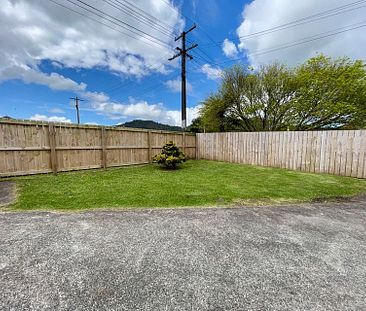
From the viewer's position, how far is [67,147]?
702cm

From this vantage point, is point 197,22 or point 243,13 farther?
point 197,22

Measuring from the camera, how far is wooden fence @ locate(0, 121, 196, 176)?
5965 mm

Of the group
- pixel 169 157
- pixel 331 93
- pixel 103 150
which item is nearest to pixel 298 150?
pixel 169 157

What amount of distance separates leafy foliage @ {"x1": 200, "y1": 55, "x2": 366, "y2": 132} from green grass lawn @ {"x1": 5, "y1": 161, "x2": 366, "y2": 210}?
6.47 m

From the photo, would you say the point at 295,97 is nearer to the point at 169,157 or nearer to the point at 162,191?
the point at 169,157

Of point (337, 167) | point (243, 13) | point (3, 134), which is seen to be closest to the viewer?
point (3, 134)

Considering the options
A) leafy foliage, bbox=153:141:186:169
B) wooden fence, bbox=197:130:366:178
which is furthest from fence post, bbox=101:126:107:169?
wooden fence, bbox=197:130:366:178

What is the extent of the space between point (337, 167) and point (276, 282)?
7.56m

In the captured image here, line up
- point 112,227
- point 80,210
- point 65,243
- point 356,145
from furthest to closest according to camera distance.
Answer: point 356,145
point 80,210
point 112,227
point 65,243

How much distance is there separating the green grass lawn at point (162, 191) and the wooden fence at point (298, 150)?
2.65ft

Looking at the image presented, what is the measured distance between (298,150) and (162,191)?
650cm

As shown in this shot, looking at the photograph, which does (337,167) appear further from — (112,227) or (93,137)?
(93,137)

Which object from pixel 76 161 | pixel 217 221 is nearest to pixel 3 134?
pixel 76 161

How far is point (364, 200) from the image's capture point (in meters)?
4.57
